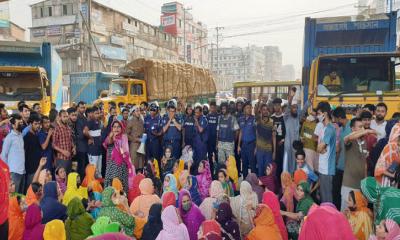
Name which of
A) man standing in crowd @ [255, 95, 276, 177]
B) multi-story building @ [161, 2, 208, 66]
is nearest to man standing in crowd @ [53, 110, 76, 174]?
man standing in crowd @ [255, 95, 276, 177]

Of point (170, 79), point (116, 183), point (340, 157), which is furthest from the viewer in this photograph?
point (170, 79)

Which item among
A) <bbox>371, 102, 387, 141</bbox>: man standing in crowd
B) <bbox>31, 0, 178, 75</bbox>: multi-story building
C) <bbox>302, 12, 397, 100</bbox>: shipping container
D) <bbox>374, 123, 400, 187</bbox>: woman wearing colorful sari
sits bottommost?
<bbox>374, 123, 400, 187</bbox>: woman wearing colorful sari

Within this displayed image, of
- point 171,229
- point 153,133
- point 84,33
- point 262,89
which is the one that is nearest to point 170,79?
point 262,89

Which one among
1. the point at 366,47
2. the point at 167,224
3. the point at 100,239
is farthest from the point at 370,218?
the point at 366,47

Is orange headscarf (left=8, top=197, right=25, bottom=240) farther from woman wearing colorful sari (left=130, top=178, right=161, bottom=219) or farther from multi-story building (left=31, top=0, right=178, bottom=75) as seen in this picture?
multi-story building (left=31, top=0, right=178, bottom=75)

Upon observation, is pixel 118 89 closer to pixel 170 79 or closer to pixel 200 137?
pixel 170 79

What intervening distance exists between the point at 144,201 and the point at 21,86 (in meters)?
7.54

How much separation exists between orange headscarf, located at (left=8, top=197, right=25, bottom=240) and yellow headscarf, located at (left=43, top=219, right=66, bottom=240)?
1.52 feet

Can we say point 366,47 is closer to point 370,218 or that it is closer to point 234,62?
point 370,218

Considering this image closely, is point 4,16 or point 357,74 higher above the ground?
point 4,16

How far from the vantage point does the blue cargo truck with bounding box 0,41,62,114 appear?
10242 millimetres

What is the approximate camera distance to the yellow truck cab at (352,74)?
7.36 m

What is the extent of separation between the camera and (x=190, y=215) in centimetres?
416

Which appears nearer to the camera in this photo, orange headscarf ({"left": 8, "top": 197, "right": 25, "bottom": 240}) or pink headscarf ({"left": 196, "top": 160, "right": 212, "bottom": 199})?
orange headscarf ({"left": 8, "top": 197, "right": 25, "bottom": 240})
